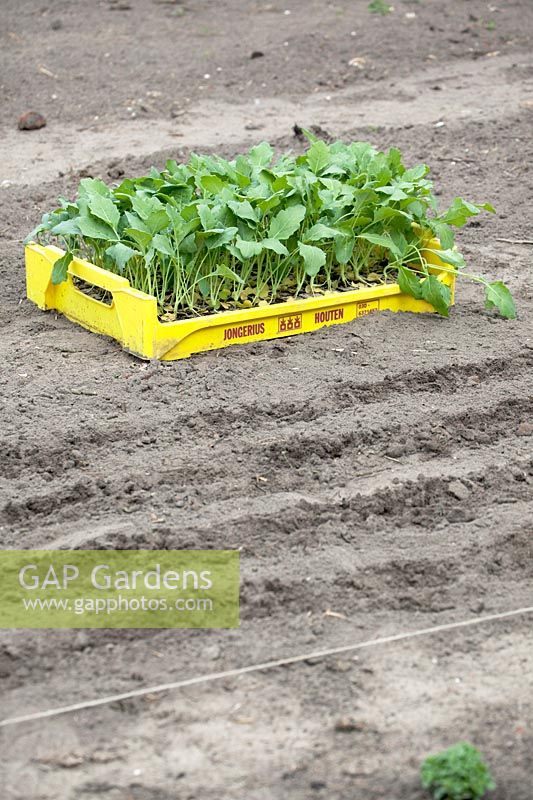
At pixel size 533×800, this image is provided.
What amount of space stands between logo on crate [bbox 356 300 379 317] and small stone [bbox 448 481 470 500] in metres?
1.54

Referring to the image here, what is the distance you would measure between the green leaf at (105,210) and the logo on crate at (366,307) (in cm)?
111

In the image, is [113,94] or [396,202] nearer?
[396,202]

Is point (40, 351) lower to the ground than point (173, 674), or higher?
lower

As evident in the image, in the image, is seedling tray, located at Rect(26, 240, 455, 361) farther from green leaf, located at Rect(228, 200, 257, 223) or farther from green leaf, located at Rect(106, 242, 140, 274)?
green leaf, located at Rect(228, 200, 257, 223)

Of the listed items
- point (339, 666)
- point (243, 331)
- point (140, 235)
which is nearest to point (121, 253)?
point (140, 235)

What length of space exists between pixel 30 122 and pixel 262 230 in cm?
375

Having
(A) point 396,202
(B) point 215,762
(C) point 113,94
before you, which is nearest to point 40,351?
(A) point 396,202

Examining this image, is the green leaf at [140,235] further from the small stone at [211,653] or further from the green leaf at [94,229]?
the small stone at [211,653]

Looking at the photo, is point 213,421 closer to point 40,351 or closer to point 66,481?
point 66,481

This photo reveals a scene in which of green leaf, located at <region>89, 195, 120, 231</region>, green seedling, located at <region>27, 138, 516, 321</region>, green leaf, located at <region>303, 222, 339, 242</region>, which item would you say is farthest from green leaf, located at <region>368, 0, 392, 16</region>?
green leaf, located at <region>89, 195, 120, 231</region>

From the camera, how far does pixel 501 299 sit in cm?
514

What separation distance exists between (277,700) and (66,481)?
4.18ft

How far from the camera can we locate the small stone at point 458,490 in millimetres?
3754

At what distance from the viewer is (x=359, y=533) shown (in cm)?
355
